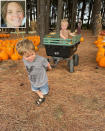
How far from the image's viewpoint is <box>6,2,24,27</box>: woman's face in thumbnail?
550 centimetres

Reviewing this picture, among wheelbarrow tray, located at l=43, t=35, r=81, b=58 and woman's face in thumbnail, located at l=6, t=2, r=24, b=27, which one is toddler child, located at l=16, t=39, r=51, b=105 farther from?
woman's face in thumbnail, located at l=6, t=2, r=24, b=27

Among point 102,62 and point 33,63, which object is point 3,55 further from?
point 102,62

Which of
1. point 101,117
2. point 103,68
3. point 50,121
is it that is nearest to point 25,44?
point 50,121

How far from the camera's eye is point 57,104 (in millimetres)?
2303

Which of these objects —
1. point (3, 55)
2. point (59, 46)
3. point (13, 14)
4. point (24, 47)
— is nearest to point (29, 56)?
point (24, 47)

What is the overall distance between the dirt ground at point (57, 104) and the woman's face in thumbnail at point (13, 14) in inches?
121

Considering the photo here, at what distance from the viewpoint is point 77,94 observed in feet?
8.51

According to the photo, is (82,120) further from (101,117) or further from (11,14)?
(11,14)

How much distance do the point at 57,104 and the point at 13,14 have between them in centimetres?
469

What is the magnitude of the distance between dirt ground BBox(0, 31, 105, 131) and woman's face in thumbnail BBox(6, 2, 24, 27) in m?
3.07

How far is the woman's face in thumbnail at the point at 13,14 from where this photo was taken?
550cm

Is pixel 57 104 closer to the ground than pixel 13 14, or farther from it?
closer to the ground

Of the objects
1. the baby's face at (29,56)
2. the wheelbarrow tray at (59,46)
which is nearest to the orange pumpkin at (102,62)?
the wheelbarrow tray at (59,46)

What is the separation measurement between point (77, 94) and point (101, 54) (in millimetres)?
2333
